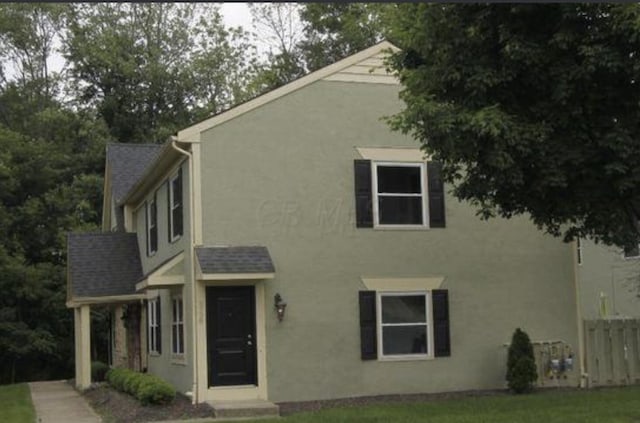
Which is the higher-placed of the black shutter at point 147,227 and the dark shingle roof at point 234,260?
the black shutter at point 147,227

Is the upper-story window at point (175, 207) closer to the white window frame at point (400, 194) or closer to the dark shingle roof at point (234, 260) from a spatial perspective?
the dark shingle roof at point (234, 260)

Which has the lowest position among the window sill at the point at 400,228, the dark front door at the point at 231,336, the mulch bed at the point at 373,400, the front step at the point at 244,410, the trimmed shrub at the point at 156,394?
the mulch bed at the point at 373,400

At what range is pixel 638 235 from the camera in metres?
11.2

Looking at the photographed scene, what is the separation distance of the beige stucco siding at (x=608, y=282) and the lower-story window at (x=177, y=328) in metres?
12.1

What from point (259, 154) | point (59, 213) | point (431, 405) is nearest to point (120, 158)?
point (59, 213)

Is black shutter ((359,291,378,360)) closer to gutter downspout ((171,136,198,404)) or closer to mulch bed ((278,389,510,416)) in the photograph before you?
mulch bed ((278,389,510,416))

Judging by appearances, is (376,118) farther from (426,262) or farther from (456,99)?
(456,99)

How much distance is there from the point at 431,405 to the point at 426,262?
363cm

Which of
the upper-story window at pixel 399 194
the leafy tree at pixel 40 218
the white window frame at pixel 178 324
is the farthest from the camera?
the leafy tree at pixel 40 218

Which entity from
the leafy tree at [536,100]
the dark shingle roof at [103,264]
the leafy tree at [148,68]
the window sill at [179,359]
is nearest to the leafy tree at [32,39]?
the leafy tree at [148,68]

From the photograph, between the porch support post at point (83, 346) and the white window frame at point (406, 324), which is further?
the porch support post at point (83, 346)

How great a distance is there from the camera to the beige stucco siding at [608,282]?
939 inches

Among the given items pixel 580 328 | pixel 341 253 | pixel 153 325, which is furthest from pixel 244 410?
pixel 580 328

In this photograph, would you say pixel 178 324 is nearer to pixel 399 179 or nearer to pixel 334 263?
pixel 334 263
